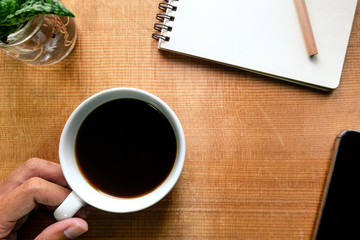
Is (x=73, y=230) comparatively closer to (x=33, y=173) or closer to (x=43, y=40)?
(x=33, y=173)

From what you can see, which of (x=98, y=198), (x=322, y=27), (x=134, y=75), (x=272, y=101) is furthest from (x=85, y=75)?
(x=322, y=27)

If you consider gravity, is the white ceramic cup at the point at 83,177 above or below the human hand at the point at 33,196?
above

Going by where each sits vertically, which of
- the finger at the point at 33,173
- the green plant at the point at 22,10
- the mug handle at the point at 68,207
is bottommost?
the finger at the point at 33,173

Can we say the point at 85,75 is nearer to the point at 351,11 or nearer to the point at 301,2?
the point at 301,2

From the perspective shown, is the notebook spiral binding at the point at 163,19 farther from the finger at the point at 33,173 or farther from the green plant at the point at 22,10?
the finger at the point at 33,173

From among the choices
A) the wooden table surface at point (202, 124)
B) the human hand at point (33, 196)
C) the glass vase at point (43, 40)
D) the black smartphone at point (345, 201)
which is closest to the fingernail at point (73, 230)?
the human hand at point (33, 196)

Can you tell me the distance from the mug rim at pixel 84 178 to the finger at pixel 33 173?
2.7 inches

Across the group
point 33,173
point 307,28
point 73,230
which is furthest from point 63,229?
point 307,28

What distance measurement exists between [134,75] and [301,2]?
1.27ft

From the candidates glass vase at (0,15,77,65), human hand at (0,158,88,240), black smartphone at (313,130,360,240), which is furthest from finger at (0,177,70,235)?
black smartphone at (313,130,360,240)

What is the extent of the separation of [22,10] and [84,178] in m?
0.31

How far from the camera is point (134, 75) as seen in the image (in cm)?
65

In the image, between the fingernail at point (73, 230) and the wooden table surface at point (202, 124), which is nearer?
the fingernail at point (73, 230)

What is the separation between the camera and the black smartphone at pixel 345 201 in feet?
2.04
